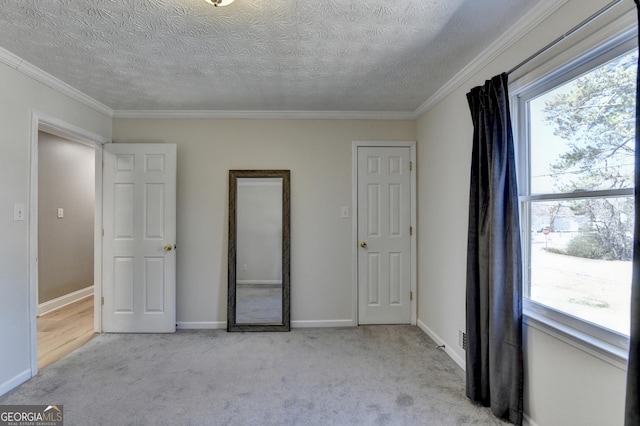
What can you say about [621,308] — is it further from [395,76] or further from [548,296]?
[395,76]

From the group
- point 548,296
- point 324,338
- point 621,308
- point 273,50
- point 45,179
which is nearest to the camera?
point 621,308

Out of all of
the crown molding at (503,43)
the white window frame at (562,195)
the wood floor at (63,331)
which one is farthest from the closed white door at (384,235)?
the wood floor at (63,331)

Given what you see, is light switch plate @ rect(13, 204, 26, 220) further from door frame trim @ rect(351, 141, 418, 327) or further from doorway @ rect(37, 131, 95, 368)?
door frame trim @ rect(351, 141, 418, 327)

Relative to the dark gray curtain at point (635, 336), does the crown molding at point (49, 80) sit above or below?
above

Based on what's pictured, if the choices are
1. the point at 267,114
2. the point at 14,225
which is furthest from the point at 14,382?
the point at 267,114

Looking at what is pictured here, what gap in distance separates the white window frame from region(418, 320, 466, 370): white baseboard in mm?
950

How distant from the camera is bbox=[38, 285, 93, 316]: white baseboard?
3954 mm

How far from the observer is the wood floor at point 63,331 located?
2.86 meters

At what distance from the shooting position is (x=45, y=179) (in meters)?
4.12

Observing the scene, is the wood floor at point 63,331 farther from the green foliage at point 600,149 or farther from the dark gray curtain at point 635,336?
the green foliage at point 600,149

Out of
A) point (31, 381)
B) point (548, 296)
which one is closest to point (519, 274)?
point (548, 296)

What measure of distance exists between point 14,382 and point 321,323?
253cm

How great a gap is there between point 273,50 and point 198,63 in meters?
0.62

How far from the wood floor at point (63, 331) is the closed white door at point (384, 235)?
9.43 ft
